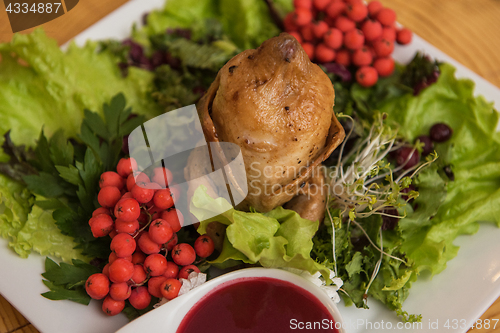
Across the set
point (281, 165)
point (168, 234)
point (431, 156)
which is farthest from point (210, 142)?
point (431, 156)

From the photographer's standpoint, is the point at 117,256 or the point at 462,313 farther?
the point at 462,313

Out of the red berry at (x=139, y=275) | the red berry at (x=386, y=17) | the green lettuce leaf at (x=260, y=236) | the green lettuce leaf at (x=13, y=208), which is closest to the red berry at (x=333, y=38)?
the red berry at (x=386, y=17)

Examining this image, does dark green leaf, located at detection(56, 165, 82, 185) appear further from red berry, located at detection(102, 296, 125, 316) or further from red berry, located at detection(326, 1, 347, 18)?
red berry, located at detection(326, 1, 347, 18)

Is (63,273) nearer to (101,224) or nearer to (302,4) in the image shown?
(101,224)

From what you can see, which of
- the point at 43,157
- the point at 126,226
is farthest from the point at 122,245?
the point at 43,157

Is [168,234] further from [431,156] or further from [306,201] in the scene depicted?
[431,156]

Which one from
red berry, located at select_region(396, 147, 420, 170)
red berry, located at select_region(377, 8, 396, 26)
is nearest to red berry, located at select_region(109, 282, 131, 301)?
red berry, located at select_region(396, 147, 420, 170)
